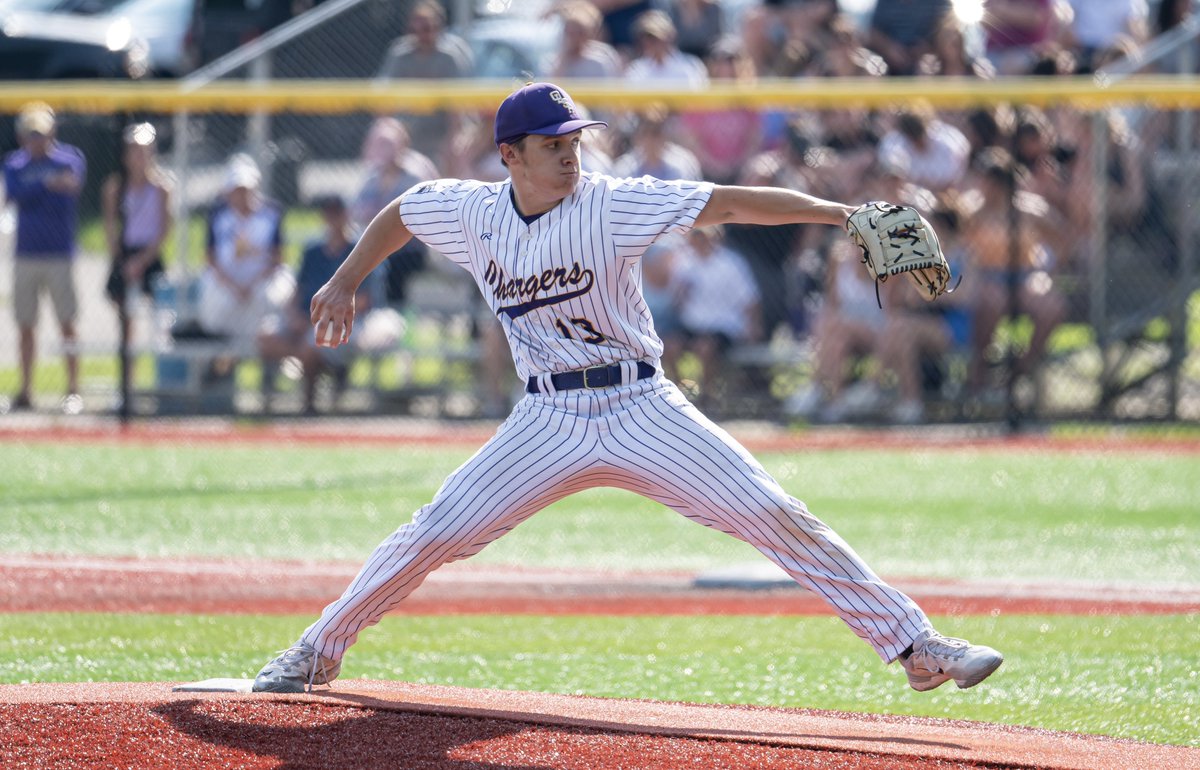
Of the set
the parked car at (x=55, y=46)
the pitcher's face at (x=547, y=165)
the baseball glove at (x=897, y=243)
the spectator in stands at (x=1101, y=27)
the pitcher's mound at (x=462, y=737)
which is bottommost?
the pitcher's mound at (x=462, y=737)

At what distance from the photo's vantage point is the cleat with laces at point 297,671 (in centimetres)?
458

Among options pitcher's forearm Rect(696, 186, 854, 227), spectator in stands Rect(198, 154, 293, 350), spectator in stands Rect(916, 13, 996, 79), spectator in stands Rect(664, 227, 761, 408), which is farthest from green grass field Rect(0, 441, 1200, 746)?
spectator in stands Rect(916, 13, 996, 79)

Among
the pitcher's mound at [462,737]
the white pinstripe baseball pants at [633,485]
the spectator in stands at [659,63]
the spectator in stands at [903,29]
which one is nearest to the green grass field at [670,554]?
the pitcher's mound at [462,737]

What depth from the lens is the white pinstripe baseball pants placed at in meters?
4.45

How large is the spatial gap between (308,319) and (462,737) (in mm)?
8246

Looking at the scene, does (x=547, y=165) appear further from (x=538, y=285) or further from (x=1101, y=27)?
(x=1101, y=27)

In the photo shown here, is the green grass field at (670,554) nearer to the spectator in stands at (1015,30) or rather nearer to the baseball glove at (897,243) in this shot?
the baseball glove at (897,243)

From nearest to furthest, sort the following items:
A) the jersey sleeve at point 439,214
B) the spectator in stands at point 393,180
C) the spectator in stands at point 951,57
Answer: the jersey sleeve at point 439,214 → the spectator in stands at point 393,180 → the spectator in stands at point 951,57

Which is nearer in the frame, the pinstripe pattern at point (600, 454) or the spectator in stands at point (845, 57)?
the pinstripe pattern at point (600, 454)

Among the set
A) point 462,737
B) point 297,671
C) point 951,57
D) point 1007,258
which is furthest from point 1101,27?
point 462,737

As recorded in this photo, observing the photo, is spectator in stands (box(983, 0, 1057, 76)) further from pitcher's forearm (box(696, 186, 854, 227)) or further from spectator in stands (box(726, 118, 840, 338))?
pitcher's forearm (box(696, 186, 854, 227))

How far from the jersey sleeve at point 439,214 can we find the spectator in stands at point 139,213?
792 cm

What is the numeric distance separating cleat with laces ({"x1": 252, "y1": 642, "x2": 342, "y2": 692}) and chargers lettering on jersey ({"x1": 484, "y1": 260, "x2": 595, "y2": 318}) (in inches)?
42.5

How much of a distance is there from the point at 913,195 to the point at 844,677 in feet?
20.5
